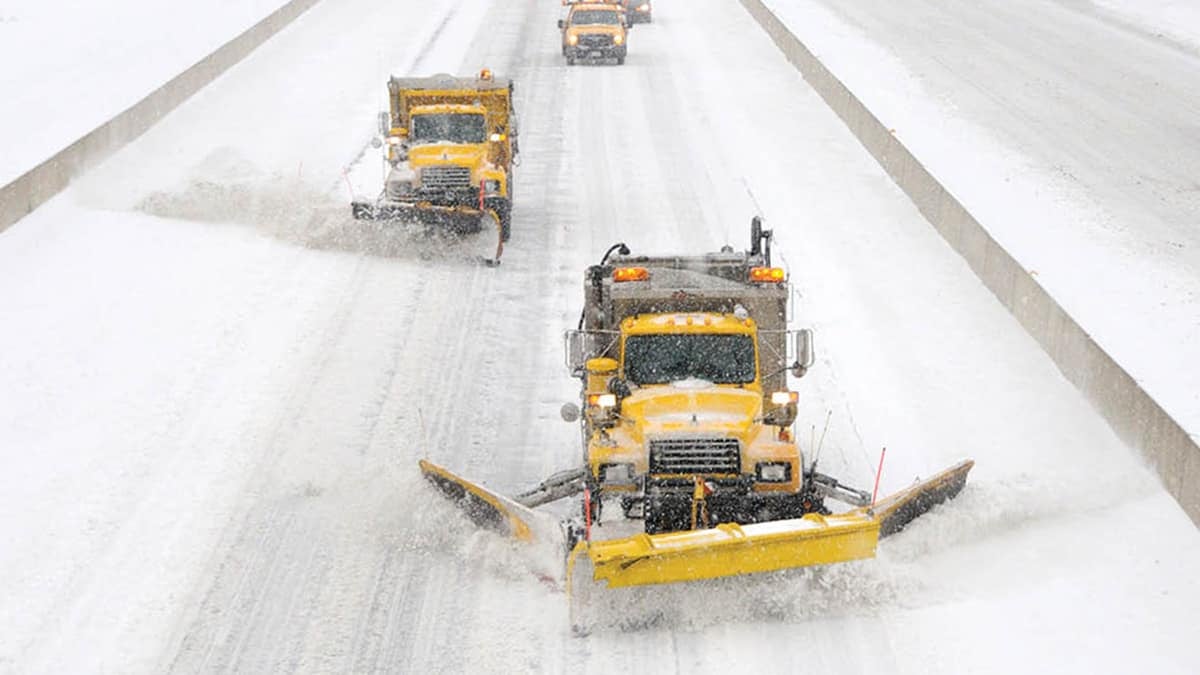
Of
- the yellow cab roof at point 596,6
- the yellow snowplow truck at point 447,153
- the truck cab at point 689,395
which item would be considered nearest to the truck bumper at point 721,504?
the truck cab at point 689,395

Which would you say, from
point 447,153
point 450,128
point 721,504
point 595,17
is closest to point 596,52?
point 595,17

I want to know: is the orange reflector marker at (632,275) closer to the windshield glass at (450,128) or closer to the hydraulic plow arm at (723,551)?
the hydraulic plow arm at (723,551)

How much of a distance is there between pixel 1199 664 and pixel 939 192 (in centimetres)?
1504

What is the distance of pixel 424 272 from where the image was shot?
84.2ft

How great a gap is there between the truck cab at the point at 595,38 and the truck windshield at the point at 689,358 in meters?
29.1

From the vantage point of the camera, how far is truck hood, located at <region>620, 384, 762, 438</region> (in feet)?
47.4

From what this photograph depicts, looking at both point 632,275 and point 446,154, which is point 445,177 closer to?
point 446,154

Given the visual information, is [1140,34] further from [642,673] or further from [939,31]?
[642,673]

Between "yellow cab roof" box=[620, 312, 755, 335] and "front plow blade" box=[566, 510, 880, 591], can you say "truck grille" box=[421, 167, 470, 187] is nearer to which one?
"yellow cab roof" box=[620, 312, 755, 335]

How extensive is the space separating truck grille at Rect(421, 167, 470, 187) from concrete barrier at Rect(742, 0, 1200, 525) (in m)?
7.51

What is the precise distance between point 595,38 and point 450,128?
17.2 metres

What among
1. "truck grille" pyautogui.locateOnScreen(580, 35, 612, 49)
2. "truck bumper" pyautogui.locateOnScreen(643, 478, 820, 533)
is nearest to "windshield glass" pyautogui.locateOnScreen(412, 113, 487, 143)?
"truck bumper" pyautogui.locateOnScreen(643, 478, 820, 533)

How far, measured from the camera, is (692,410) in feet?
48.3

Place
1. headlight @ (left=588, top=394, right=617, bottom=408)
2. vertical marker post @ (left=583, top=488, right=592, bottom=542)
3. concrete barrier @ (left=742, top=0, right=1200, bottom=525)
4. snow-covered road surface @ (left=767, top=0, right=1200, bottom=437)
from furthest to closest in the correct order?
1. snow-covered road surface @ (left=767, top=0, right=1200, bottom=437)
2. concrete barrier @ (left=742, top=0, right=1200, bottom=525)
3. headlight @ (left=588, top=394, right=617, bottom=408)
4. vertical marker post @ (left=583, top=488, right=592, bottom=542)
